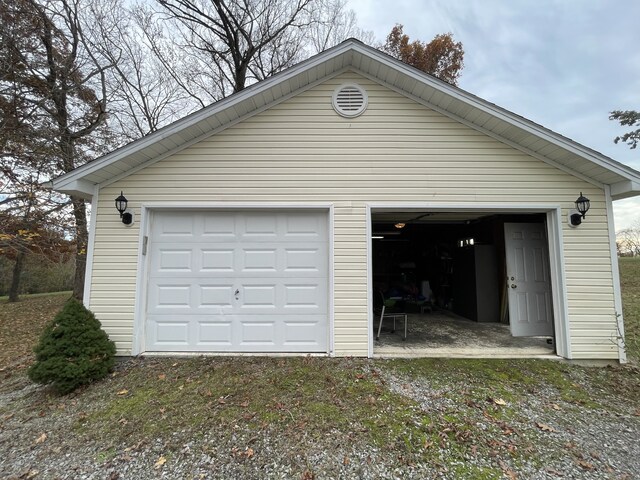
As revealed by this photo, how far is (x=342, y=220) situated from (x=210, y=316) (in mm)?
2864

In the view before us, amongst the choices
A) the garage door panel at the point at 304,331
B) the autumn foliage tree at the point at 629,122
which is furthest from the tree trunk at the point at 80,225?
the autumn foliage tree at the point at 629,122

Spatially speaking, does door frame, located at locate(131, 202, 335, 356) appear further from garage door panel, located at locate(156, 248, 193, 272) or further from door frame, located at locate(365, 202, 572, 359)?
door frame, located at locate(365, 202, 572, 359)

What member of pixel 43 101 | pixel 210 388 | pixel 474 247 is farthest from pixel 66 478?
pixel 43 101

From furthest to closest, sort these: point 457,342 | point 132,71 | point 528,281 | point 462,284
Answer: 1. point 132,71
2. point 462,284
3. point 528,281
4. point 457,342

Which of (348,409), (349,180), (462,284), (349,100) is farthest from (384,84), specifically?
(462,284)

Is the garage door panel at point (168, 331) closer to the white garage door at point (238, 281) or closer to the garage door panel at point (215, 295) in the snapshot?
the white garage door at point (238, 281)

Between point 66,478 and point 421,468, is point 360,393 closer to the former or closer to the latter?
point 421,468

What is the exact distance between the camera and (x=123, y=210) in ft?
16.8

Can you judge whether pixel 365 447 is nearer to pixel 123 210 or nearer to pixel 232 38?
pixel 123 210

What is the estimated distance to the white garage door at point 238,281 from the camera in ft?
17.3

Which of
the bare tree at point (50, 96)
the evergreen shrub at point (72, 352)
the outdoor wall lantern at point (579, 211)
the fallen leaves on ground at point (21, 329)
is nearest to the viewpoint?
the evergreen shrub at point (72, 352)

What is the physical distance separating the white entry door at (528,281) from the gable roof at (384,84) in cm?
168

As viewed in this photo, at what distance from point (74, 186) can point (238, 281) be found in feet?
9.94

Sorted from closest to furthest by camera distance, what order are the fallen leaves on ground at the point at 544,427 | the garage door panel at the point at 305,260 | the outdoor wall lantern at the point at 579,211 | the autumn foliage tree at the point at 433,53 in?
the fallen leaves on ground at the point at 544,427 < the outdoor wall lantern at the point at 579,211 < the garage door panel at the point at 305,260 < the autumn foliage tree at the point at 433,53
